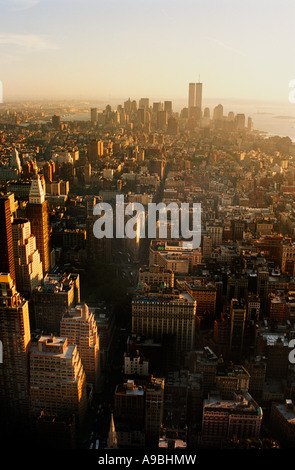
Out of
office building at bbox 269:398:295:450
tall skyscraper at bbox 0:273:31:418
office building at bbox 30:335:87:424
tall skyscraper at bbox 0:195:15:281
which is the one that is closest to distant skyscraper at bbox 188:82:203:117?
tall skyscraper at bbox 0:195:15:281

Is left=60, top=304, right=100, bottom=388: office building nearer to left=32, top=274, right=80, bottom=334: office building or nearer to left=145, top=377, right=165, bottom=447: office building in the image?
left=32, top=274, right=80, bottom=334: office building

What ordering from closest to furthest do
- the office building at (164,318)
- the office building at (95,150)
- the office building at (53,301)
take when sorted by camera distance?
1. the office building at (164,318)
2. the office building at (53,301)
3. the office building at (95,150)

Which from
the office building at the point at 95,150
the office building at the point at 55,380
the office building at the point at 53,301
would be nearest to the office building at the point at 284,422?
the office building at the point at 55,380

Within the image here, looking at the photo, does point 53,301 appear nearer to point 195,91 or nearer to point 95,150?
point 195,91

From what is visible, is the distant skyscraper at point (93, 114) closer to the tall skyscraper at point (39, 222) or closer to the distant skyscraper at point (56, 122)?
the distant skyscraper at point (56, 122)

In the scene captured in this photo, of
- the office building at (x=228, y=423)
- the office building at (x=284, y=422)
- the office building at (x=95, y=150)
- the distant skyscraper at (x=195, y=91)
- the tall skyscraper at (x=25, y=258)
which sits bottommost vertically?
Answer: the office building at (x=284, y=422)
